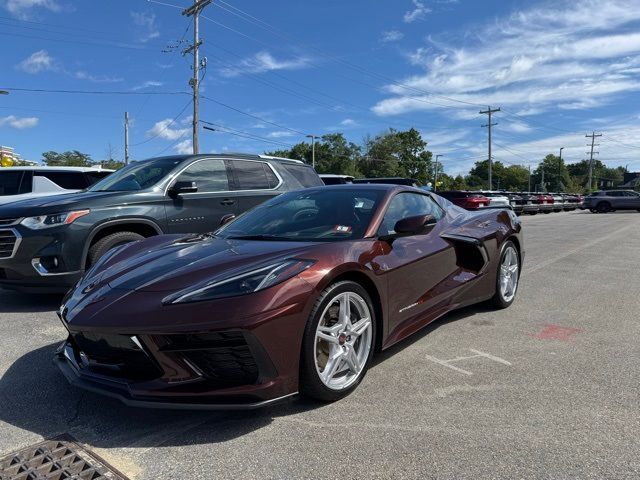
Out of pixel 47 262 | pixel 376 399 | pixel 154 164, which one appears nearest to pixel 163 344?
pixel 376 399

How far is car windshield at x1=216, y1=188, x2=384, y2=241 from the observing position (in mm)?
3547

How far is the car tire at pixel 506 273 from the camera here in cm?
513

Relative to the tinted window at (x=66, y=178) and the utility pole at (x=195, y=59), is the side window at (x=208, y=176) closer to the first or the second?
the tinted window at (x=66, y=178)

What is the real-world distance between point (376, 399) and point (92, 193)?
164 inches

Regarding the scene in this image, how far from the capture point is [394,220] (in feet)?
12.7

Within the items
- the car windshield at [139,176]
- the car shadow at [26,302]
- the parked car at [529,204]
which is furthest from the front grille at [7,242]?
the parked car at [529,204]

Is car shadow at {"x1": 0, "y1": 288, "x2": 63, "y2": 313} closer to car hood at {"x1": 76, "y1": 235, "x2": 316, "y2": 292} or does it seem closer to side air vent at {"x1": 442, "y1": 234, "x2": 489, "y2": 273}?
car hood at {"x1": 76, "y1": 235, "x2": 316, "y2": 292}

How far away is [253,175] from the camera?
6.93m

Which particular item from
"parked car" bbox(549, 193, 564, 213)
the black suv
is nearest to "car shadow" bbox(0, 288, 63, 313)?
the black suv

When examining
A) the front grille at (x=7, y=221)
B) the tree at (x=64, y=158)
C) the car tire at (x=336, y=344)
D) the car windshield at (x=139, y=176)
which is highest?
the tree at (x=64, y=158)

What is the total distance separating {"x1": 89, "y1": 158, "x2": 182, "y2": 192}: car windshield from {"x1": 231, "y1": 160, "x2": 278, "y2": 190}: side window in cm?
83

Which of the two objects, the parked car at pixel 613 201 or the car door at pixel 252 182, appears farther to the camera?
the parked car at pixel 613 201

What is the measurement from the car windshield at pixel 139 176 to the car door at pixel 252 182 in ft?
2.66

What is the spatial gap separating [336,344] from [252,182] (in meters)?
4.22
